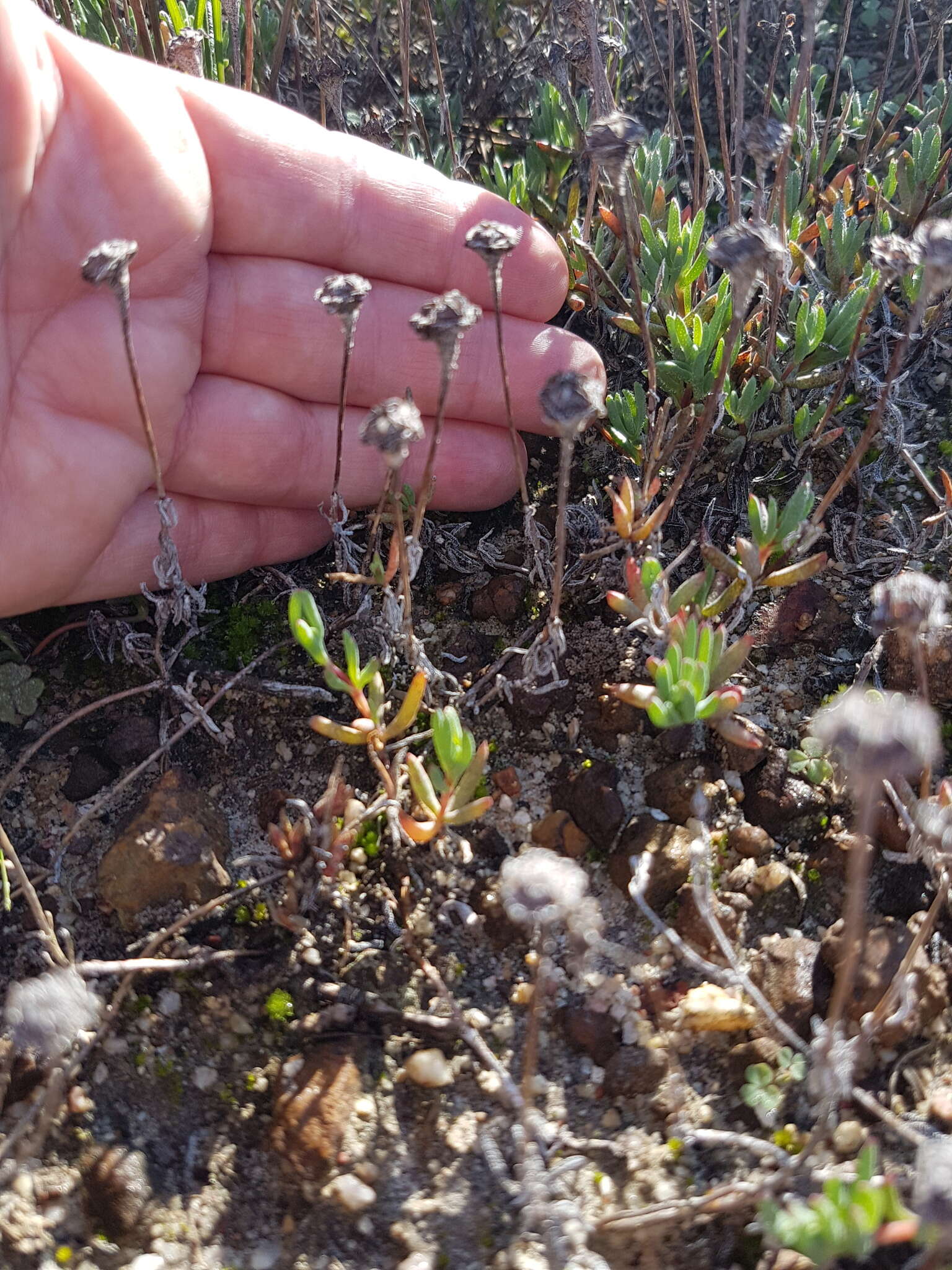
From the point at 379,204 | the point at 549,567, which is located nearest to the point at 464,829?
the point at 549,567

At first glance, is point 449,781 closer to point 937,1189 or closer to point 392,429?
point 392,429

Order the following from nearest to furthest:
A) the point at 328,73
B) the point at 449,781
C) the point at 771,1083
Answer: the point at 771,1083, the point at 449,781, the point at 328,73

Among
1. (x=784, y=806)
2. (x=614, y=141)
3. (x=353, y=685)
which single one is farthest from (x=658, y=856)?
(x=614, y=141)

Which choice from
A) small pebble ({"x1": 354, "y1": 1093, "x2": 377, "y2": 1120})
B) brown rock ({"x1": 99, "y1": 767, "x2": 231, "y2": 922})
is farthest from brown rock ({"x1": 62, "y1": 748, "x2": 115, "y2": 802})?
small pebble ({"x1": 354, "y1": 1093, "x2": 377, "y2": 1120})

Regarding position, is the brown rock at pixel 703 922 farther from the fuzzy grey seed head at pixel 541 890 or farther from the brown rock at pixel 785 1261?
the brown rock at pixel 785 1261

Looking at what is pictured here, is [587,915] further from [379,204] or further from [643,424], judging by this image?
[379,204]

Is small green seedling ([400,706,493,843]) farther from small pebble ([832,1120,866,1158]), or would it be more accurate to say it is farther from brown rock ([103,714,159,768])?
small pebble ([832,1120,866,1158])
